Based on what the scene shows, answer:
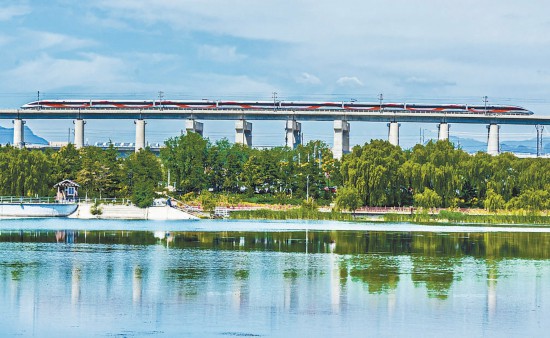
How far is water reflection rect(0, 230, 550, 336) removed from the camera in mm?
23438

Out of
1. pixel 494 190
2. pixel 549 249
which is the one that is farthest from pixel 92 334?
pixel 494 190

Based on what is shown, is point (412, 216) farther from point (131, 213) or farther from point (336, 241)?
point (336, 241)

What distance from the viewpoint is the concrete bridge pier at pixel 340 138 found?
12375 cm

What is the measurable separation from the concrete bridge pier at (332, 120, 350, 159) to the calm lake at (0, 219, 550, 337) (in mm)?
73502

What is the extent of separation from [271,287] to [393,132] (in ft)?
315

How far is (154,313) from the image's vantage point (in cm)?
2362

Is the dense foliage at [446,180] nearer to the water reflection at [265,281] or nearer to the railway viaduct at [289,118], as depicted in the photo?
the water reflection at [265,281]

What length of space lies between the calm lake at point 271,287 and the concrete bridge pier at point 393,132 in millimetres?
72522

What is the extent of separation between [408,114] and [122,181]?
50.0 metres

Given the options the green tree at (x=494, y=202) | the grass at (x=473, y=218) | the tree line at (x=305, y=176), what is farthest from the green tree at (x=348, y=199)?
the green tree at (x=494, y=202)

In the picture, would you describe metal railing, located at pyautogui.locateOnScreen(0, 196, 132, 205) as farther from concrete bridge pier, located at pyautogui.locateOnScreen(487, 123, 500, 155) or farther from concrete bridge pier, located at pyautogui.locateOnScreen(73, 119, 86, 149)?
concrete bridge pier, located at pyautogui.locateOnScreen(487, 123, 500, 155)

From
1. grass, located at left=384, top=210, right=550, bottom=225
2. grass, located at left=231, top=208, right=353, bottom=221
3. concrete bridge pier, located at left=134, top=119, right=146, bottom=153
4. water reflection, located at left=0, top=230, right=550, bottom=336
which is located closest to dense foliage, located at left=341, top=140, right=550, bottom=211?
grass, located at left=384, top=210, right=550, bottom=225

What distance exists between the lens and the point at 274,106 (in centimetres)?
12900

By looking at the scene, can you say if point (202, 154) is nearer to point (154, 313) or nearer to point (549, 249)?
point (549, 249)
